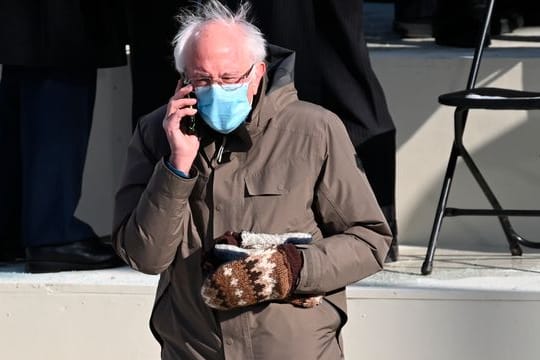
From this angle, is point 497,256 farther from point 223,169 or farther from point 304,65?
point 223,169

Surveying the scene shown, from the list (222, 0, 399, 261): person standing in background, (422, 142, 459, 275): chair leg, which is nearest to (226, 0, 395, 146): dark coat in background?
(222, 0, 399, 261): person standing in background

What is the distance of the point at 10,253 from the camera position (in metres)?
4.15

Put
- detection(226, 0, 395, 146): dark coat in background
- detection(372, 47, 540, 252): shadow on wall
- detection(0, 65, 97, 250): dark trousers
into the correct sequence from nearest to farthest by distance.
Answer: detection(226, 0, 395, 146): dark coat in background → detection(0, 65, 97, 250): dark trousers → detection(372, 47, 540, 252): shadow on wall

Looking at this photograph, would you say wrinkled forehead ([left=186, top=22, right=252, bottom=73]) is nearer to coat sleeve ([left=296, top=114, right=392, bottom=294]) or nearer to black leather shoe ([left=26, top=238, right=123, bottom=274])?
coat sleeve ([left=296, top=114, right=392, bottom=294])

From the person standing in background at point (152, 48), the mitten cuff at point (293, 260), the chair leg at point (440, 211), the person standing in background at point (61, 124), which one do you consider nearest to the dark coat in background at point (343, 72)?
the chair leg at point (440, 211)

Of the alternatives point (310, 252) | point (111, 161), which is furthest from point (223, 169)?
point (111, 161)

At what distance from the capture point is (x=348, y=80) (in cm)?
388

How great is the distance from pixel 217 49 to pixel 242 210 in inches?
12.1

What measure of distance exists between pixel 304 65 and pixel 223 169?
4.11ft

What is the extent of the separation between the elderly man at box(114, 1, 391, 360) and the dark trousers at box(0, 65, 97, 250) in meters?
1.30

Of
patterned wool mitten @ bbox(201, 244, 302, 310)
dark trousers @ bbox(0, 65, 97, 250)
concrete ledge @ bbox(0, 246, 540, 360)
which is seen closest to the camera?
patterned wool mitten @ bbox(201, 244, 302, 310)

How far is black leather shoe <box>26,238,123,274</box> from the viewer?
393cm

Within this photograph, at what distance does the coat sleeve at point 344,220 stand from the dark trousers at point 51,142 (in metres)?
1.48

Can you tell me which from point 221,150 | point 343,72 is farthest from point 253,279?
point 343,72
